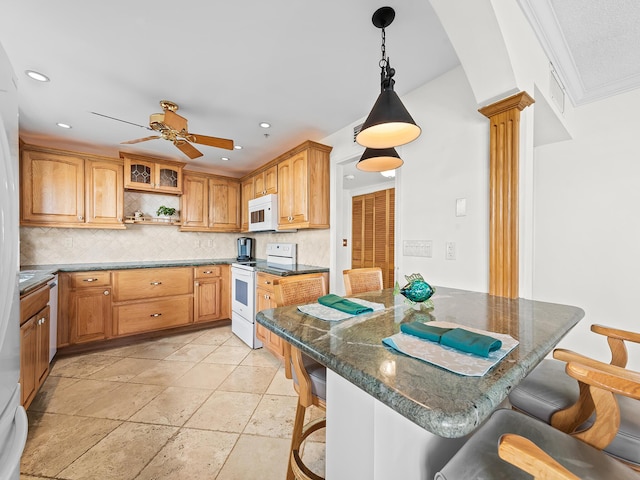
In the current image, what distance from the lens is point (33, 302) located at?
1935 mm

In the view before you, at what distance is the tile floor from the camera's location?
1.48 metres

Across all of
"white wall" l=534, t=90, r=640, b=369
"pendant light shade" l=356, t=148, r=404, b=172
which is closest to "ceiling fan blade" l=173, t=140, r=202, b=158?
"pendant light shade" l=356, t=148, r=404, b=172

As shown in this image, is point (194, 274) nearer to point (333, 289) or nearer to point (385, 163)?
point (333, 289)

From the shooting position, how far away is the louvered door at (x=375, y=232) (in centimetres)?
501

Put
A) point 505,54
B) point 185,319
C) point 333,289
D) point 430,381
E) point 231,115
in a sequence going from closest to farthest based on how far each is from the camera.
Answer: point 430,381 → point 505,54 → point 231,115 → point 333,289 → point 185,319

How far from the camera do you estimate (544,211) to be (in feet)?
7.50

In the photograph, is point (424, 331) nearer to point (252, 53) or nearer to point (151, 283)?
point (252, 53)

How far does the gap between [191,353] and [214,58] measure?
2806 millimetres

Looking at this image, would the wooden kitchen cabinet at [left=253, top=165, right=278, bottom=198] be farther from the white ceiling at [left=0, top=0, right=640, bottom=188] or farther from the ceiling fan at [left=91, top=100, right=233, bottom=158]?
the ceiling fan at [left=91, top=100, right=233, bottom=158]

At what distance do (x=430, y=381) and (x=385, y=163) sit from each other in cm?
161

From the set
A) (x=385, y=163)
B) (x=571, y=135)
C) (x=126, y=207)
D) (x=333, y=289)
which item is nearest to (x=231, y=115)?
(x=385, y=163)

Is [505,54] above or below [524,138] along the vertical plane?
above

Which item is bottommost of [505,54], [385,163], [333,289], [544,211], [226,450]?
[226,450]

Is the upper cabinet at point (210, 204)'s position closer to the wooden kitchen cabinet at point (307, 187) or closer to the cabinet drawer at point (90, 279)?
the cabinet drawer at point (90, 279)
